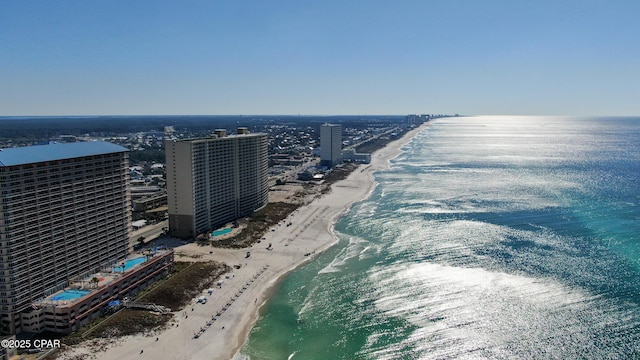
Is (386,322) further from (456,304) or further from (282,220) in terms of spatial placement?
(282,220)

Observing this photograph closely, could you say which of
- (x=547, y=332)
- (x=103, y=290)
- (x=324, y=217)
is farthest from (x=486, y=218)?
(x=103, y=290)

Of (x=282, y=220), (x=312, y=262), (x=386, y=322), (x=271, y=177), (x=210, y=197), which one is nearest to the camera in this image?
(x=386, y=322)

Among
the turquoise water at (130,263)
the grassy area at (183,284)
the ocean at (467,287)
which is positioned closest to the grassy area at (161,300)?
the grassy area at (183,284)

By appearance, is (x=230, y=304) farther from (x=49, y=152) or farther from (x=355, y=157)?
(x=355, y=157)

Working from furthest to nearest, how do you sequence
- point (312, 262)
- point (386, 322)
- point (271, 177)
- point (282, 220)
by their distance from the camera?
1. point (271, 177)
2. point (282, 220)
3. point (312, 262)
4. point (386, 322)

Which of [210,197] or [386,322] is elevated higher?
[210,197]

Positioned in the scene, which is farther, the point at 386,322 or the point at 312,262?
the point at 312,262

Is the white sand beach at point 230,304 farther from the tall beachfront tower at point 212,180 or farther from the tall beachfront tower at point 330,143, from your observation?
the tall beachfront tower at point 330,143

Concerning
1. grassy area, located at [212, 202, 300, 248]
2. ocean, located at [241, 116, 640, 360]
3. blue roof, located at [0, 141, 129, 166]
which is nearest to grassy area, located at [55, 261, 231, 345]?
grassy area, located at [212, 202, 300, 248]
